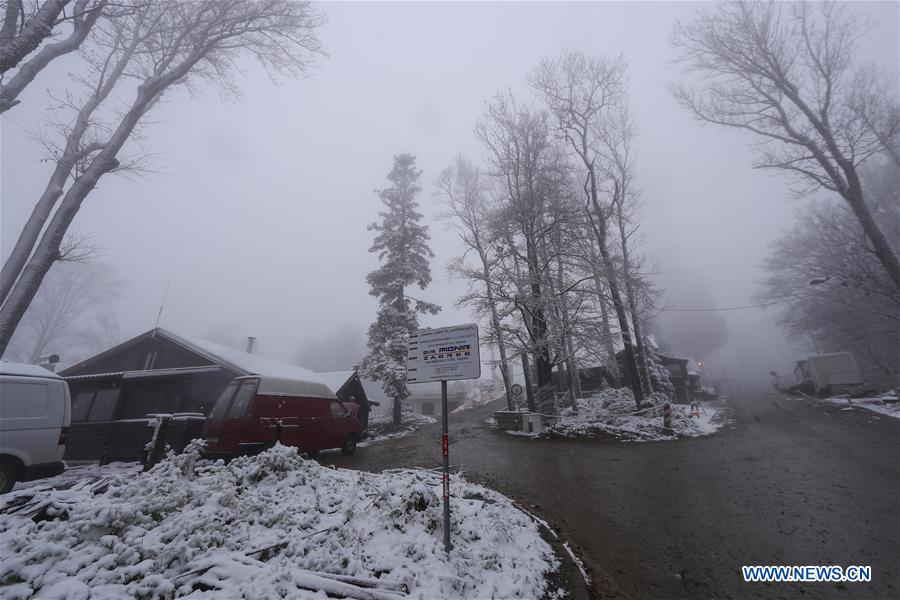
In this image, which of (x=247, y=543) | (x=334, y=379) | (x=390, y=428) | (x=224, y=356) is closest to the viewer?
(x=247, y=543)

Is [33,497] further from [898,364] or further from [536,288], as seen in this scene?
[898,364]

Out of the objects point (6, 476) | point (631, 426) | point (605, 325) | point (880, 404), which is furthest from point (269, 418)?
point (880, 404)

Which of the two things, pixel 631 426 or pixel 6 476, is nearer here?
pixel 6 476

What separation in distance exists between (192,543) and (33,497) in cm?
202

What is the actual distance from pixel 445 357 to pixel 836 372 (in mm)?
33850

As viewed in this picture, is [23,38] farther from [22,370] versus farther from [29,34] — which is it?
[22,370]

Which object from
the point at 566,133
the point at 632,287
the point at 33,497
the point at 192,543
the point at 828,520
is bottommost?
the point at 828,520

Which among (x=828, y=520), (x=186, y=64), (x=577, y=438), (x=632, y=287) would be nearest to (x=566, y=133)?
(x=632, y=287)

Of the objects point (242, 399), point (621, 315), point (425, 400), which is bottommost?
point (242, 399)

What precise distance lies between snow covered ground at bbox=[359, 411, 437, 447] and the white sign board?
1443cm

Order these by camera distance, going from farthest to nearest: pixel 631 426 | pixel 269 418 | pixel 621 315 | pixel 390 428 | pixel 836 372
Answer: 1. pixel 836 372
2. pixel 390 428
3. pixel 621 315
4. pixel 631 426
5. pixel 269 418

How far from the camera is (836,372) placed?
23984 millimetres

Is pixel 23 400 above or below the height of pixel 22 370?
below

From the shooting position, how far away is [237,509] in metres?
3.98
